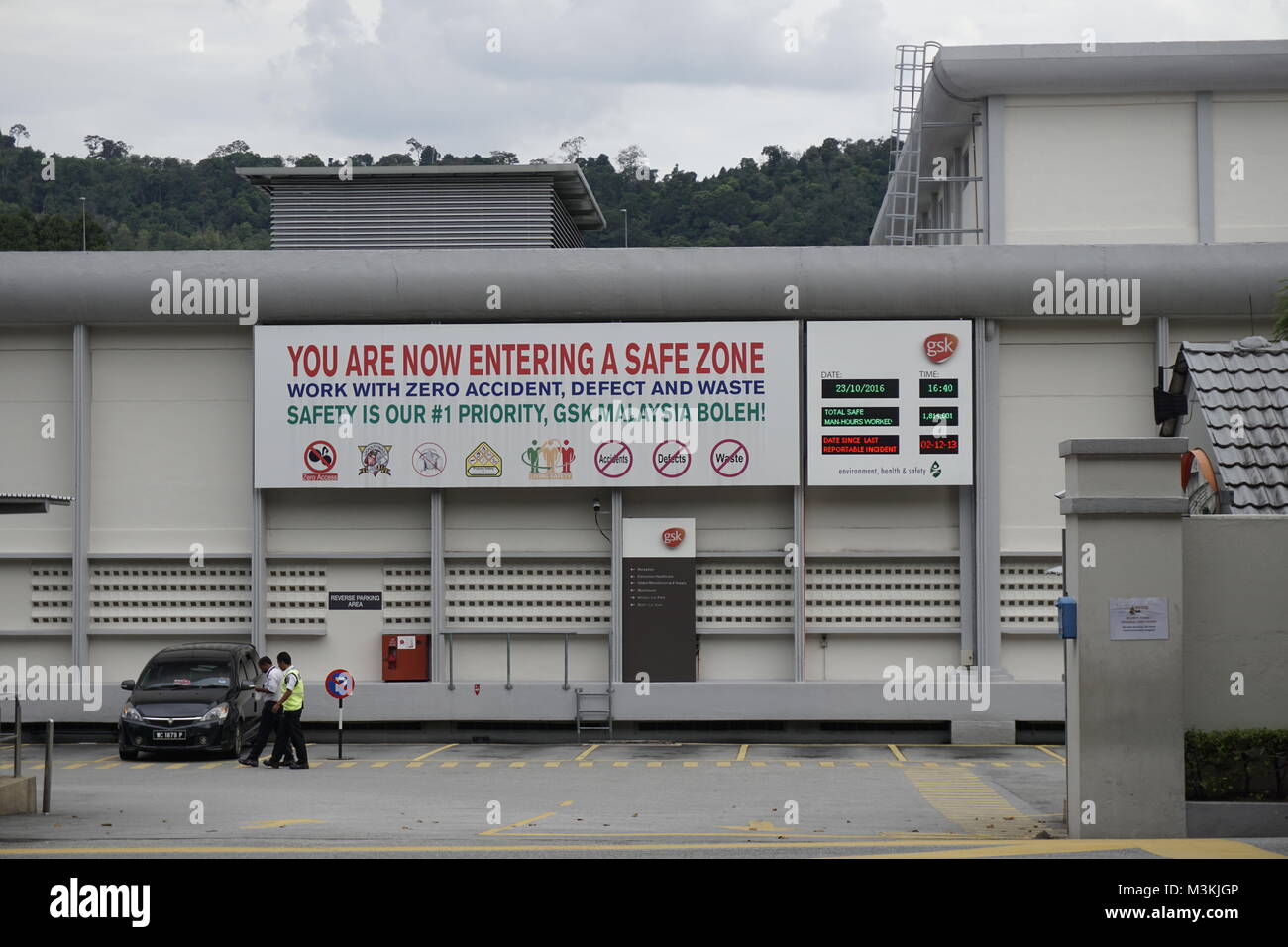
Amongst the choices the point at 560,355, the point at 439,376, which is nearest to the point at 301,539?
the point at 439,376

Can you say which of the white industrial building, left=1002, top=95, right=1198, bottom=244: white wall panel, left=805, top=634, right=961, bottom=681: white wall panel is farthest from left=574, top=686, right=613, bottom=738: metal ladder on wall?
left=1002, top=95, right=1198, bottom=244: white wall panel

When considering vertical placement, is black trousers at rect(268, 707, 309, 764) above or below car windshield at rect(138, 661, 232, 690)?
below

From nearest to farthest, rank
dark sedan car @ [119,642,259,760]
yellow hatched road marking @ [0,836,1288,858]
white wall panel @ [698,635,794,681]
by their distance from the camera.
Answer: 1. yellow hatched road marking @ [0,836,1288,858]
2. dark sedan car @ [119,642,259,760]
3. white wall panel @ [698,635,794,681]

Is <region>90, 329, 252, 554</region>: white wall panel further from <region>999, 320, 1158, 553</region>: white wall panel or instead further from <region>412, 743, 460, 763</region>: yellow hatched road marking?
<region>999, 320, 1158, 553</region>: white wall panel

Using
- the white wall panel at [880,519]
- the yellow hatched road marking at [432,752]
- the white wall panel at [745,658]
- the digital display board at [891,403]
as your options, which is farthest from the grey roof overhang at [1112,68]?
the yellow hatched road marking at [432,752]

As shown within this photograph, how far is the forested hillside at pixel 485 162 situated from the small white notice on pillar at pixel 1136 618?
157ft

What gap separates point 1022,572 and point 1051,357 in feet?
13.3

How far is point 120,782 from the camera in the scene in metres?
20.5

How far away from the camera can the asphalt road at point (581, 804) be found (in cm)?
1273

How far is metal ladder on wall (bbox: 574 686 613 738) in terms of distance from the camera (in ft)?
90.4

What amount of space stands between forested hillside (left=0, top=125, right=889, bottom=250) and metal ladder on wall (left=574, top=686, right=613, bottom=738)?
35.1m

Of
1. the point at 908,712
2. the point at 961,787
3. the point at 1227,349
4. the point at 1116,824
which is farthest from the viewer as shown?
the point at 908,712

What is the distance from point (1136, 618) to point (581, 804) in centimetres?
709

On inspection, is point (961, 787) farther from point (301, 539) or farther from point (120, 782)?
point (301, 539)
